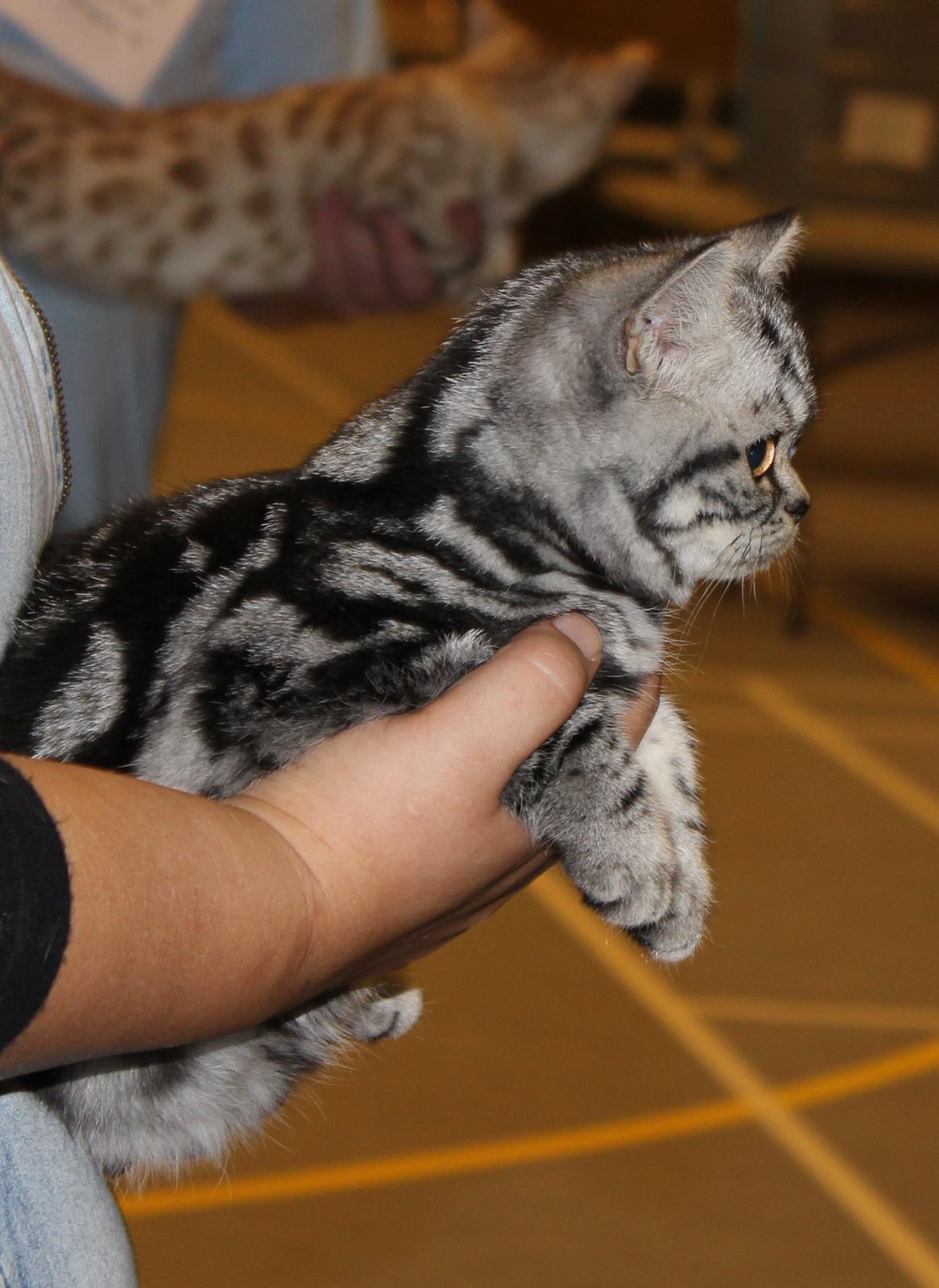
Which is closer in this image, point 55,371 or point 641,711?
point 55,371

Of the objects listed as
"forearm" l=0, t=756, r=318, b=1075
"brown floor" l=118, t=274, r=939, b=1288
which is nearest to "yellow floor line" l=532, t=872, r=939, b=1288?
"brown floor" l=118, t=274, r=939, b=1288

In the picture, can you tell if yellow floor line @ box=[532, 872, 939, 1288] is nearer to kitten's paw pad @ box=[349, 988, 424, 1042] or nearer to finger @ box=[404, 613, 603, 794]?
kitten's paw pad @ box=[349, 988, 424, 1042]

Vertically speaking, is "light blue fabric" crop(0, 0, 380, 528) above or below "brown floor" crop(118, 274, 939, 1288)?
above

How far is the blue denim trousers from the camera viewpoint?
2.34ft

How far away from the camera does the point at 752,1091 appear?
1.81m

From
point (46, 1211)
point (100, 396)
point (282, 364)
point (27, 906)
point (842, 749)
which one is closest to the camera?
point (27, 906)

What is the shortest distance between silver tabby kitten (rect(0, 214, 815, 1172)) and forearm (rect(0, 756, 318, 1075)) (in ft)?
0.45

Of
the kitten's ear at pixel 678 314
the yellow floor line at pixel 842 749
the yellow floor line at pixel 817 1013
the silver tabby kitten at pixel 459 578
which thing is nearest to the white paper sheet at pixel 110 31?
the silver tabby kitten at pixel 459 578

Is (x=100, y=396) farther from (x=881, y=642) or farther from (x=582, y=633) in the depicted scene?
(x=881, y=642)

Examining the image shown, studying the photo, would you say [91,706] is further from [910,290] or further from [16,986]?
[910,290]

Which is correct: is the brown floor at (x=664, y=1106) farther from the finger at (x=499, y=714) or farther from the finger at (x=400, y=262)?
the finger at (x=400, y=262)

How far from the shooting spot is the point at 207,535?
0.89 metres

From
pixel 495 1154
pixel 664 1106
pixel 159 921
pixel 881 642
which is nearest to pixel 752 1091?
pixel 664 1106

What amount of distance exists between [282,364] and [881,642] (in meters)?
2.73
